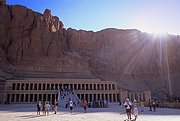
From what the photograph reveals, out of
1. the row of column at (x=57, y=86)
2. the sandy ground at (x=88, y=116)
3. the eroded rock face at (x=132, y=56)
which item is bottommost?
the sandy ground at (x=88, y=116)

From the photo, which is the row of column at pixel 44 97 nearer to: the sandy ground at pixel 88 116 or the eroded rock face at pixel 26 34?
the eroded rock face at pixel 26 34

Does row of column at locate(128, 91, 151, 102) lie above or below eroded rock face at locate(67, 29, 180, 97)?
below

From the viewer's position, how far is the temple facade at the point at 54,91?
64875 mm

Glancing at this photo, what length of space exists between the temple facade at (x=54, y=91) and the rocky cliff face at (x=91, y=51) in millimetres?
19212

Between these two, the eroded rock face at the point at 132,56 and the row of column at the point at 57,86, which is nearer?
the row of column at the point at 57,86

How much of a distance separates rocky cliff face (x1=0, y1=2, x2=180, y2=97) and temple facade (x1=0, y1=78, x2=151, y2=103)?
19.2 m

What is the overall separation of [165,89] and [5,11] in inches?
3368

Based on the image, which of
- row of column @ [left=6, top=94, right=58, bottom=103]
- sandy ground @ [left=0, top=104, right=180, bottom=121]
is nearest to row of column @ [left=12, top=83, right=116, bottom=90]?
row of column @ [left=6, top=94, right=58, bottom=103]

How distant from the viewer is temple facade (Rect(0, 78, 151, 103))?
64.9m

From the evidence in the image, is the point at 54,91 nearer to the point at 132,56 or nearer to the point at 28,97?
the point at 28,97

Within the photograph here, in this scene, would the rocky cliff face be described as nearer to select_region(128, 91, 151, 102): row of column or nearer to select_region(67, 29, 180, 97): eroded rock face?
select_region(67, 29, 180, 97): eroded rock face

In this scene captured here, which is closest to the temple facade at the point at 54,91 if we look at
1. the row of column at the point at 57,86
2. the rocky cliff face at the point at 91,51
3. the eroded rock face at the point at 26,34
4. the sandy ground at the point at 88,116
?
the row of column at the point at 57,86

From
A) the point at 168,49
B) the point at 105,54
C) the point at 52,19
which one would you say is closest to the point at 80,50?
the point at 105,54

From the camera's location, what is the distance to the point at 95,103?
43.1 meters
